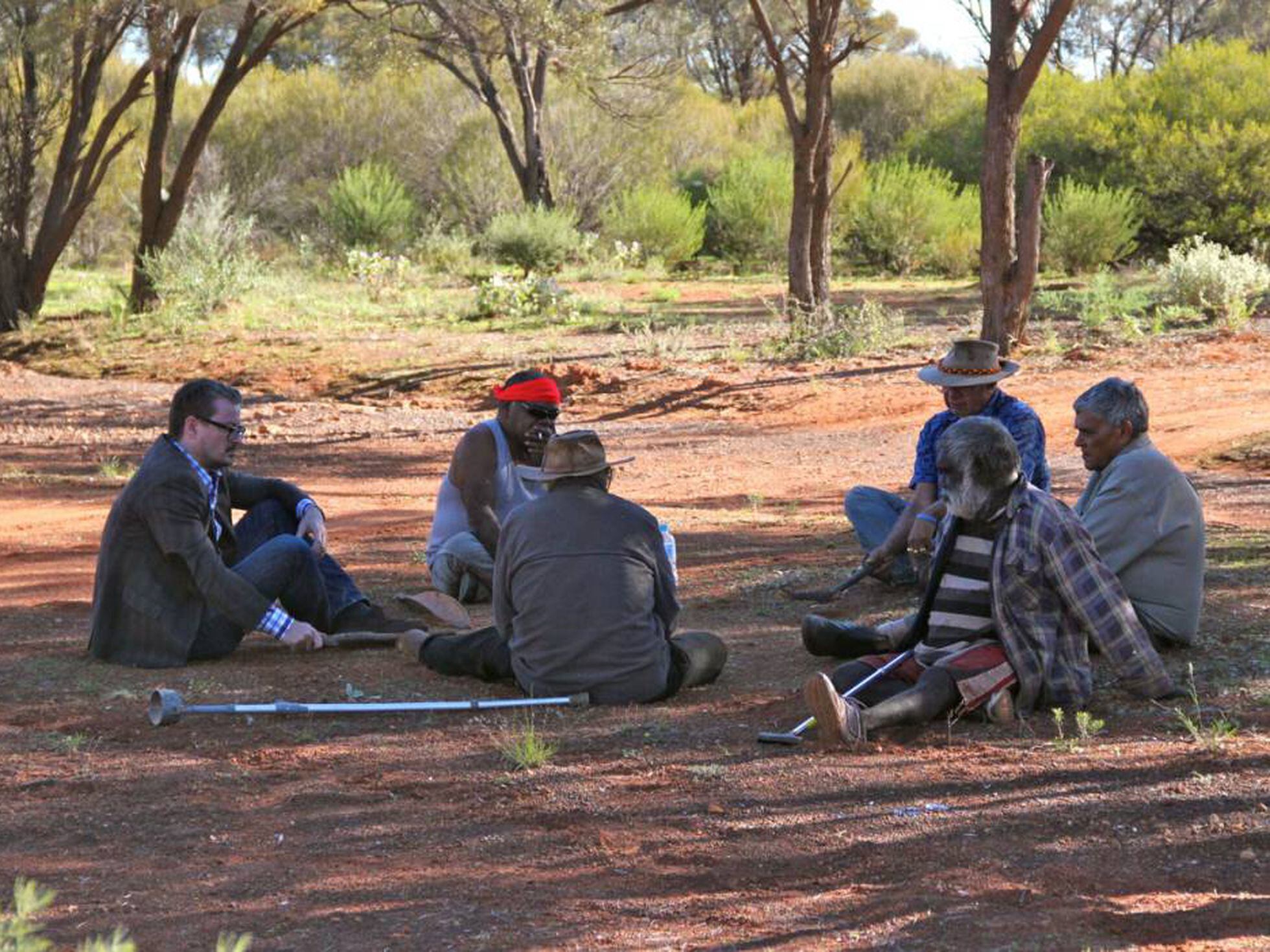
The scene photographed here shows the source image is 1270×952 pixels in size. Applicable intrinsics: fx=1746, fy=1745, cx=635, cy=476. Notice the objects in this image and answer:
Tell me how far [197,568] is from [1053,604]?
2.96 metres

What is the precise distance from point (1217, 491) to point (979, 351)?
4.89 metres

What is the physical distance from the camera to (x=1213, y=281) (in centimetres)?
1952

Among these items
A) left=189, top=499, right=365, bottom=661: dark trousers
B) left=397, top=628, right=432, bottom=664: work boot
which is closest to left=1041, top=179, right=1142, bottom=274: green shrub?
left=189, top=499, right=365, bottom=661: dark trousers

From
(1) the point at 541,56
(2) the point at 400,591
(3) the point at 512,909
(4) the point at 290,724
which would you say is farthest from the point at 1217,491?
(1) the point at 541,56

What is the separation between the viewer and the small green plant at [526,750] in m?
5.03

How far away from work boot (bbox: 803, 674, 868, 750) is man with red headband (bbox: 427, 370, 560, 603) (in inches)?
88.7

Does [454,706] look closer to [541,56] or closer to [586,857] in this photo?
[586,857]

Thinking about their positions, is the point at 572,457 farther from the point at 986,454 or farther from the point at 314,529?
the point at 314,529

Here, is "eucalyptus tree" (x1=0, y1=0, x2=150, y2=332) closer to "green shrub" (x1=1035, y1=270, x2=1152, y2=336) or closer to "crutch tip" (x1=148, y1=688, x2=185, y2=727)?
"green shrub" (x1=1035, y1=270, x2=1152, y2=336)

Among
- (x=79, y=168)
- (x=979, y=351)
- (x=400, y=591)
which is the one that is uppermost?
(x=79, y=168)

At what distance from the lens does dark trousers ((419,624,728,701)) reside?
19.4ft

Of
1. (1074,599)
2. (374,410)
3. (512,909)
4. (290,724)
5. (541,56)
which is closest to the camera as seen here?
(512,909)

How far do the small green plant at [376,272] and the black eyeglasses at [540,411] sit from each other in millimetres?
17643

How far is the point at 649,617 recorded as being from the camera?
576 cm
